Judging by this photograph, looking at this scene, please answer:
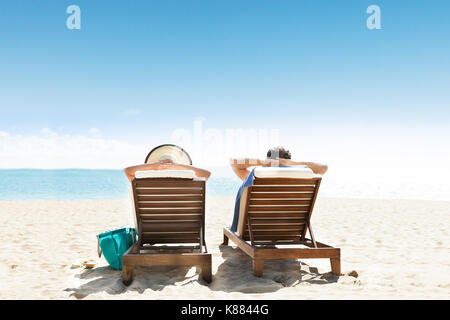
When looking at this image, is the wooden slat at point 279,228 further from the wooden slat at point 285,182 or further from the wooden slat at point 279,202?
the wooden slat at point 285,182

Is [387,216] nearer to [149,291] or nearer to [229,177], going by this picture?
[149,291]

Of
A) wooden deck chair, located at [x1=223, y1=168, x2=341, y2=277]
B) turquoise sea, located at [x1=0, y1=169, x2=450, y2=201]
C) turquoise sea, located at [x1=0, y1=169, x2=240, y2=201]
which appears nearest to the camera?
wooden deck chair, located at [x1=223, y1=168, x2=341, y2=277]

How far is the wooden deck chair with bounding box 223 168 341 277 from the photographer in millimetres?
2936

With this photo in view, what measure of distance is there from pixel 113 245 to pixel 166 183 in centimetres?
81

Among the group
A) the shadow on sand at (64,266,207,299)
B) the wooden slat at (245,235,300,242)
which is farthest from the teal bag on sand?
the wooden slat at (245,235,300,242)

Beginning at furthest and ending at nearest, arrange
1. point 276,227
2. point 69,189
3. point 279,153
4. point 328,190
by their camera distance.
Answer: point 69,189
point 328,190
point 279,153
point 276,227

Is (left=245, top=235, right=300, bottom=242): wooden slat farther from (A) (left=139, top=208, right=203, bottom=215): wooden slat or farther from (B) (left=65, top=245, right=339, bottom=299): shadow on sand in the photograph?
(A) (left=139, top=208, right=203, bottom=215): wooden slat

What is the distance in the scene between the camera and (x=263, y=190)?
3129mm

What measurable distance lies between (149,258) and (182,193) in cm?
66

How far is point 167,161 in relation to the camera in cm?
347

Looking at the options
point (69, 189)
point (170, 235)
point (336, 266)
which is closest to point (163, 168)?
point (170, 235)

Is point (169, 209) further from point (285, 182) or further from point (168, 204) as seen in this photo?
point (285, 182)

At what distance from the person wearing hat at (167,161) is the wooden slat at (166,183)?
0.12 meters
